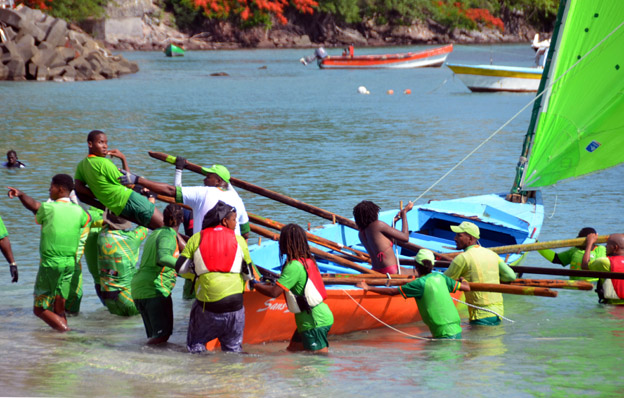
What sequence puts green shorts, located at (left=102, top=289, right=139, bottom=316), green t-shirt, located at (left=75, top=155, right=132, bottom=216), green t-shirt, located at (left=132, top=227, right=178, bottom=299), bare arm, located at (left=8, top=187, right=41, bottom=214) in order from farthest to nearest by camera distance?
green shorts, located at (left=102, top=289, right=139, bottom=316)
green t-shirt, located at (left=75, top=155, right=132, bottom=216)
bare arm, located at (left=8, top=187, right=41, bottom=214)
green t-shirt, located at (left=132, top=227, right=178, bottom=299)

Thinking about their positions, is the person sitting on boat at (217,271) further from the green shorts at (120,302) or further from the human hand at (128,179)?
the green shorts at (120,302)

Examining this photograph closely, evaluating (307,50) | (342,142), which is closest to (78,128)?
(342,142)

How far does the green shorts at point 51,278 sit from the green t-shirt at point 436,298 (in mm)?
3814

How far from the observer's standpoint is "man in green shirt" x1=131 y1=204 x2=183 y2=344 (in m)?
9.29

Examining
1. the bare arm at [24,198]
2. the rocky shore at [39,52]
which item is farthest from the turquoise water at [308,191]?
the rocky shore at [39,52]

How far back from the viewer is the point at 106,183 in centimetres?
1012

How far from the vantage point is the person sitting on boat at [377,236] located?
11.2 metres

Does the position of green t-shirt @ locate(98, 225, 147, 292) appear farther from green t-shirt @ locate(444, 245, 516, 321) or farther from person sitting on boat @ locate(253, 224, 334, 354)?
green t-shirt @ locate(444, 245, 516, 321)

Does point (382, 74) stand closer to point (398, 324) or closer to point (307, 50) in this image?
point (307, 50)

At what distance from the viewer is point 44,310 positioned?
33.6 feet

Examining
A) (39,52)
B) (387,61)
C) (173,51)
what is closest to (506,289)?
(39,52)

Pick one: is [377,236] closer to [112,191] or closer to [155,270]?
[155,270]

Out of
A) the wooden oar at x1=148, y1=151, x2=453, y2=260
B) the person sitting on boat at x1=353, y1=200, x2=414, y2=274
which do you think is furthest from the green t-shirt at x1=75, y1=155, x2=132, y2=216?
the person sitting on boat at x1=353, y1=200, x2=414, y2=274

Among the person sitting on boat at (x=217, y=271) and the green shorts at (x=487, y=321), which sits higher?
the person sitting on boat at (x=217, y=271)
